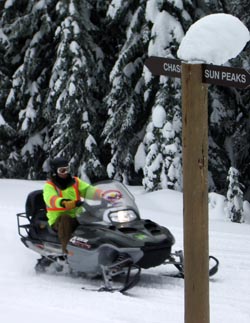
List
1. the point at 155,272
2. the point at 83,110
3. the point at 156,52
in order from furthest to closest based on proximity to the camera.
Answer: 1. the point at 83,110
2. the point at 156,52
3. the point at 155,272

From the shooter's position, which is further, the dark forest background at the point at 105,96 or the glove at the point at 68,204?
the dark forest background at the point at 105,96

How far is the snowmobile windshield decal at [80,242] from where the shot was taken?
285 inches

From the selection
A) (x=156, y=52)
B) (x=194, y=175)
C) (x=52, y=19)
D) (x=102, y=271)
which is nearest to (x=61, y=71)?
(x=52, y=19)

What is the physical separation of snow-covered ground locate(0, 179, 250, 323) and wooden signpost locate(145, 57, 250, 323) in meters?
1.94

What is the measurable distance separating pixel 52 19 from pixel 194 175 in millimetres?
13813

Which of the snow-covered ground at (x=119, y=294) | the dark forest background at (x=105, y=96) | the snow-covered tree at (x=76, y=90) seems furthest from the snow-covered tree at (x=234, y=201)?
the snow-covered tree at (x=76, y=90)

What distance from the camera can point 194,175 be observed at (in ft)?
12.8

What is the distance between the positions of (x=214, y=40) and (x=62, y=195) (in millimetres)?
4269

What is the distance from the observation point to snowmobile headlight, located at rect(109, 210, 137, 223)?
732cm

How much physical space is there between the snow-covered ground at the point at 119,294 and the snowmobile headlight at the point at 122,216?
0.68 metres

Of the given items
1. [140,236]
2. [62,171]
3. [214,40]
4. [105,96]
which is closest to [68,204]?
[62,171]

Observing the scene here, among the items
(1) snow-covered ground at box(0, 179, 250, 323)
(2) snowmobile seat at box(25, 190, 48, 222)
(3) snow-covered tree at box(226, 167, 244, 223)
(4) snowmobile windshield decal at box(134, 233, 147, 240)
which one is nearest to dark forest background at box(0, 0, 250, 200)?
(3) snow-covered tree at box(226, 167, 244, 223)

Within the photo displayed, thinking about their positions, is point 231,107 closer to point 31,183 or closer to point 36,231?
point 31,183

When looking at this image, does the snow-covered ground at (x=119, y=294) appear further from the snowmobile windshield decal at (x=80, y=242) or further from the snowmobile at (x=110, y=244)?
the snowmobile windshield decal at (x=80, y=242)
